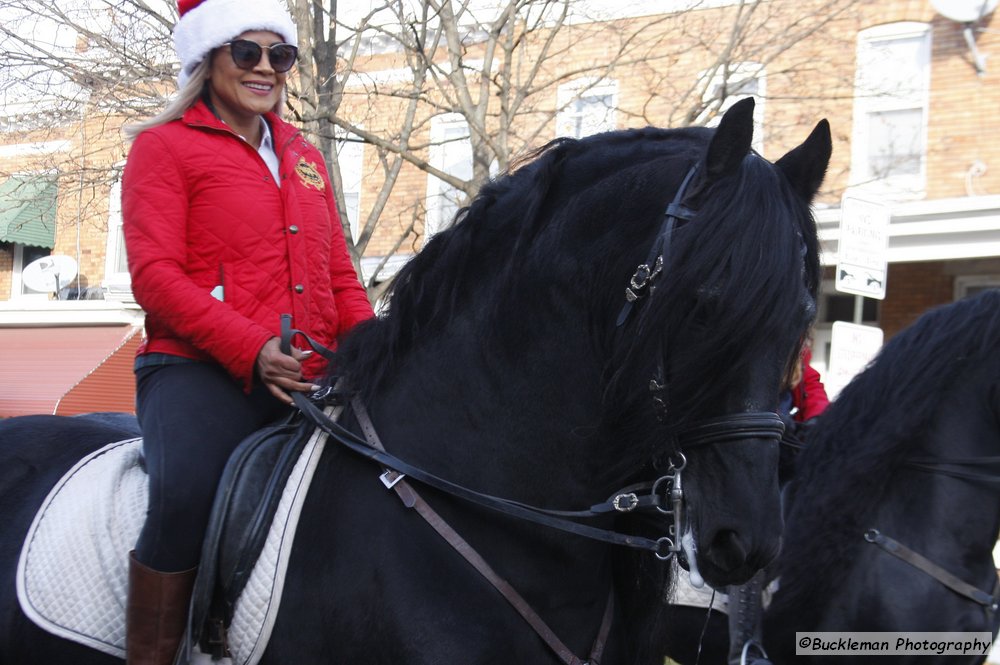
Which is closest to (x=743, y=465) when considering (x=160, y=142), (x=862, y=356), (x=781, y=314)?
(x=781, y=314)

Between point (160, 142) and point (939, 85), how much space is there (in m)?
11.6

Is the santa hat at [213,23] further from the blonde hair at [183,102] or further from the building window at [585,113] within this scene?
the building window at [585,113]

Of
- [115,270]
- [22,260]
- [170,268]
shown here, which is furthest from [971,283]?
[22,260]

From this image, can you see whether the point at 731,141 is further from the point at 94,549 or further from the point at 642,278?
the point at 94,549

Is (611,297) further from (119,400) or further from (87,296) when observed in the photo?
(87,296)

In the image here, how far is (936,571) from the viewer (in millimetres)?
4031

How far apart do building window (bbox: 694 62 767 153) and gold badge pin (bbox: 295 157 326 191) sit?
6.18m

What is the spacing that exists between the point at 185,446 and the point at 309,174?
0.96m

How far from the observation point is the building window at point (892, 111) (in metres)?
12.1

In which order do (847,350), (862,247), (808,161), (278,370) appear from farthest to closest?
(847,350), (862,247), (278,370), (808,161)

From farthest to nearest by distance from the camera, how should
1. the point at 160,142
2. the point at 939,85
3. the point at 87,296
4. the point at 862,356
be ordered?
the point at 87,296 → the point at 939,85 → the point at 862,356 → the point at 160,142

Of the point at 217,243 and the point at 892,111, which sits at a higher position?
the point at 892,111

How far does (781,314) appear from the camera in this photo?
209 cm

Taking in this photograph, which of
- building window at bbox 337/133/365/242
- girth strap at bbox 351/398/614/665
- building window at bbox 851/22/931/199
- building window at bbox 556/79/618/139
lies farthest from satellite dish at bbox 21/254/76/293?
girth strap at bbox 351/398/614/665
